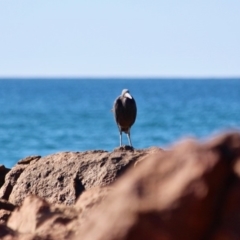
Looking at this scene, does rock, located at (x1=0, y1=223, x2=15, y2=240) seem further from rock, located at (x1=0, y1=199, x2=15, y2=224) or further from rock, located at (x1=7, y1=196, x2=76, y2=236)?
rock, located at (x1=0, y1=199, x2=15, y2=224)

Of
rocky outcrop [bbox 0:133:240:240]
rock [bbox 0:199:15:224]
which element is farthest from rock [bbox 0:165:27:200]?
rocky outcrop [bbox 0:133:240:240]

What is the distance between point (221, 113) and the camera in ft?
191

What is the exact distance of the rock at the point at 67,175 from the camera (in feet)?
21.9

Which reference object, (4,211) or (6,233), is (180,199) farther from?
(4,211)

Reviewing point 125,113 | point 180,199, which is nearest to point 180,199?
point 180,199

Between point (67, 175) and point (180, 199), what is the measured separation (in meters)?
3.55

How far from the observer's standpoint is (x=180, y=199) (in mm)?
3322

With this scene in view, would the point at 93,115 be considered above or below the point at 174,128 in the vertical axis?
above

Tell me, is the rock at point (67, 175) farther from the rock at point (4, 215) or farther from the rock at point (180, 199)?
the rock at point (180, 199)

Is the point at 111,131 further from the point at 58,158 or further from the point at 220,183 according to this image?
the point at 220,183

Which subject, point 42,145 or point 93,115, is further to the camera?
point 93,115

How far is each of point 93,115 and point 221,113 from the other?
875cm

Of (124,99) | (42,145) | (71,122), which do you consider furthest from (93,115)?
(124,99)

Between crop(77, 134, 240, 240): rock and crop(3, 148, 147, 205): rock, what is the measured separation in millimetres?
3077
